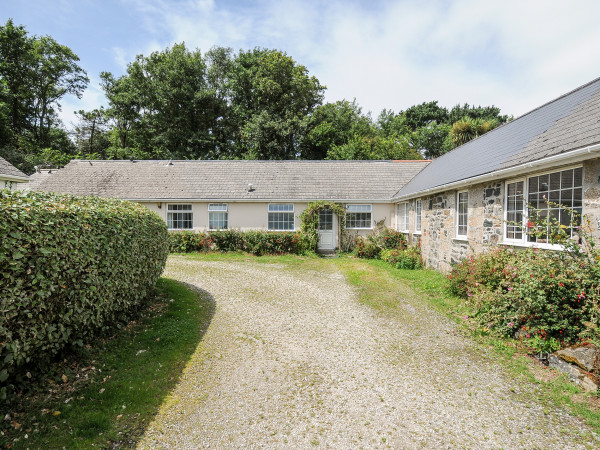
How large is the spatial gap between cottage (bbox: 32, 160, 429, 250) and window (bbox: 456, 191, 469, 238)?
5.97 m

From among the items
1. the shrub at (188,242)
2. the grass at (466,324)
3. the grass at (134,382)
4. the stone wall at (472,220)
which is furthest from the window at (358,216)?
the grass at (134,382)

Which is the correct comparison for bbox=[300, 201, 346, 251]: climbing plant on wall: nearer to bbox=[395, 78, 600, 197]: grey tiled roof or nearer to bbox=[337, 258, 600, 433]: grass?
bbox=[337, 258, 600, 433]: grass

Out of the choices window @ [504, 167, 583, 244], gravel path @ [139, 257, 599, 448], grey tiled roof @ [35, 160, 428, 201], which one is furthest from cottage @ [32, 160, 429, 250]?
gravel path @ [139, 257, 599, 448]

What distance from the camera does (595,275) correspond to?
4367 millimetres

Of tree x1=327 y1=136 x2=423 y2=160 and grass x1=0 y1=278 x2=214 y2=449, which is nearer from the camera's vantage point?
grass x1=0 y1=278 x2=214 y2=449

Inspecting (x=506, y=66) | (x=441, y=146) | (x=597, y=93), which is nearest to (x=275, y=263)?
(x=597, y=93)

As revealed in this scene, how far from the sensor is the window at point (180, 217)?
16125mm

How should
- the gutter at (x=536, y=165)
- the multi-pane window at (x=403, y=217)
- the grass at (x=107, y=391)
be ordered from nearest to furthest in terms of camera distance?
the grass at (x=107, y=391) → the gutter at (x=536, y=165) → the multi-pane window at (x=403, y=217)

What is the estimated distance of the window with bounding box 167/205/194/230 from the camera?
16125mm

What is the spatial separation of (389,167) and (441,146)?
22.8 m

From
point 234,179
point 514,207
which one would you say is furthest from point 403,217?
point 234,179

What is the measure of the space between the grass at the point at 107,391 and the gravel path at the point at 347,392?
0.25m

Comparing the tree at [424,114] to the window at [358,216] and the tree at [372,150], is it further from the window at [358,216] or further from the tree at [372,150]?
the window at [358,216]

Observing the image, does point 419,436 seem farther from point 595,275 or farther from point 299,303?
point 299,303
